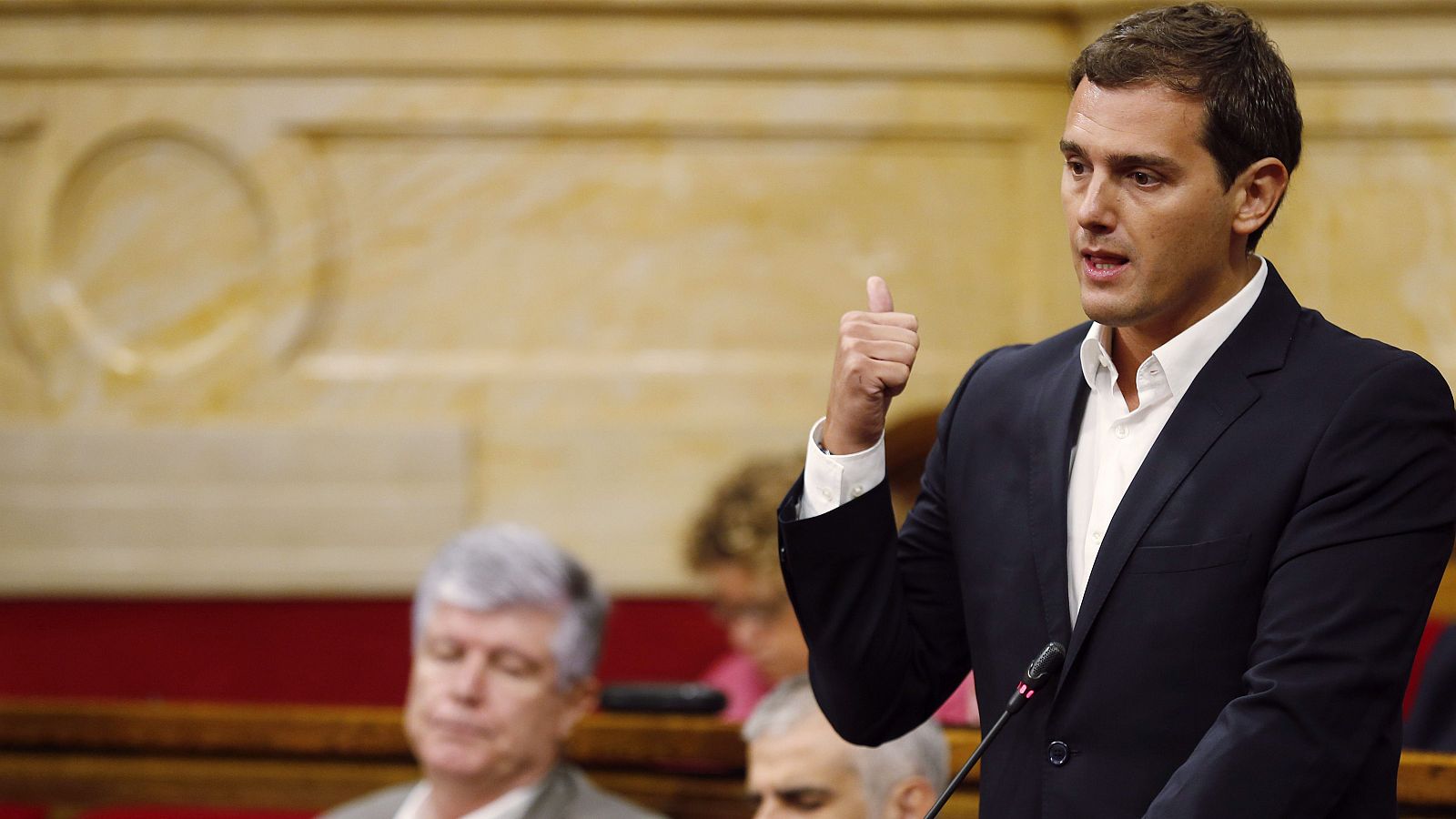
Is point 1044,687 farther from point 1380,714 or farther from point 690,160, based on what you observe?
point 690,160

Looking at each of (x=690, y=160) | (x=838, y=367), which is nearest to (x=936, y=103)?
(x=690, y=160)

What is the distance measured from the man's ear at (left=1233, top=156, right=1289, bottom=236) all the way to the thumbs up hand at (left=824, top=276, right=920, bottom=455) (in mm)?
215

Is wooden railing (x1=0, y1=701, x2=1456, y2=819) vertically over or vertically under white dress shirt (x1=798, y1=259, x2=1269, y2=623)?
under

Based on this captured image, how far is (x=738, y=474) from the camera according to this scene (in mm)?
2705

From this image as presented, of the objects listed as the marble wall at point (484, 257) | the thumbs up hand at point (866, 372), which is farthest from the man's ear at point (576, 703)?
the thumbs up hand at point (866, 372)

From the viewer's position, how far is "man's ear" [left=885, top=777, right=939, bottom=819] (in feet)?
6.23

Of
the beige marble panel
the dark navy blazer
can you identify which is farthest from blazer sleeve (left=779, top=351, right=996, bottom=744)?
the beige marble panel

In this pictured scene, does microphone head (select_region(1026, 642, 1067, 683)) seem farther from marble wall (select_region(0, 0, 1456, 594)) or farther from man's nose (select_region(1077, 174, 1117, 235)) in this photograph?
marble wall (select_region(0, 0, 1456, 594))

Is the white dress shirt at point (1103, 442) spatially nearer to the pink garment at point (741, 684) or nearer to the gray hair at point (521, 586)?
the gray hair at point (521, 586)

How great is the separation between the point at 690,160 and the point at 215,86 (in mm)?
875

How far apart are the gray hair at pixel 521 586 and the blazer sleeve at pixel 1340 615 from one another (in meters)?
1.44

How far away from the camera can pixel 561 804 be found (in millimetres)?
2211

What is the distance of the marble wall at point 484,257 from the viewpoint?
3.07 meters

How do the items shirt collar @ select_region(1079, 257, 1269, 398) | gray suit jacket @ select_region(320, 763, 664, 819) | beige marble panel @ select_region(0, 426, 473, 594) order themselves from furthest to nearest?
1. beige marble panel @ select_region(0, 426, 473, 594)
2. gray suit jacket @ select_region(320, 763, 664, 819)
3. shirt collar @ select_region(1079, 257, 1269, 398)
